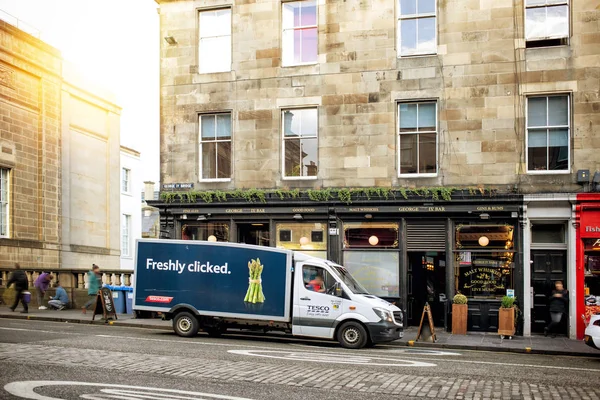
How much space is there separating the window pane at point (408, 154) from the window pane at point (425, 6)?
4137 mm

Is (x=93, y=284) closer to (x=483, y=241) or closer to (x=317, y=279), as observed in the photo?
(x=317, y=279)

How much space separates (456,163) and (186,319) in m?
9.84

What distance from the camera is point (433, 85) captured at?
2181 centimetres

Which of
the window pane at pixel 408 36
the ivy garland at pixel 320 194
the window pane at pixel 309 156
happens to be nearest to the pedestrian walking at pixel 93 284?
the ivy garland at pixel 320 194

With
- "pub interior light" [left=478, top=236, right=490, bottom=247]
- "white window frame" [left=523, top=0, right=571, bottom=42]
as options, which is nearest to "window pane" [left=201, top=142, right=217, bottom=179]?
"pub interior light" [left=478, top=236, right=490, bottom=247]

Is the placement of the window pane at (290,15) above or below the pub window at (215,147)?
above

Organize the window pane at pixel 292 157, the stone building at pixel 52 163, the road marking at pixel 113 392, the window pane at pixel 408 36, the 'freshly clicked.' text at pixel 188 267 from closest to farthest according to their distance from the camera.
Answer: the road marking at pixel 113 392 → the 'freshly clicked.' text at pixel 188 267 → the window pane at pixel 408 36 → the window pane at pixel 292 157 → the stone building at pixel 52 163

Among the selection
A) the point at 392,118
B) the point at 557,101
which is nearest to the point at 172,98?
the point at 392,118

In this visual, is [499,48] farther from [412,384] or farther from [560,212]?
[412,384]

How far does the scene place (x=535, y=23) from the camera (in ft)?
69.9

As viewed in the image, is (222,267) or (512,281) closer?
(222,267)

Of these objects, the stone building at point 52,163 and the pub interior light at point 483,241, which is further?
the stone building at point 52,163

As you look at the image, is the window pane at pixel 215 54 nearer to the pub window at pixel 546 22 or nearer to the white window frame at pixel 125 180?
the pub window at pixel 546 22

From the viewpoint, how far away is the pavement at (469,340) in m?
17.2
